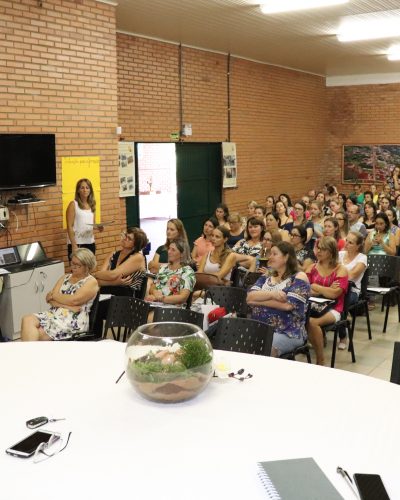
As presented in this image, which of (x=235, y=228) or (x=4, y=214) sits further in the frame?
Result: (x=235, y=228)

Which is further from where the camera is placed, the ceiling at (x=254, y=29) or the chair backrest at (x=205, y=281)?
the ceiling at (x=254, y=29)

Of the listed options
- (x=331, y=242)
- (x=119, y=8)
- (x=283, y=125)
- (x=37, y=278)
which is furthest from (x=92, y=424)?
(x=283, y=125)

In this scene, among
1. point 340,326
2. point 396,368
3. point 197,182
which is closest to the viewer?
point 396,368

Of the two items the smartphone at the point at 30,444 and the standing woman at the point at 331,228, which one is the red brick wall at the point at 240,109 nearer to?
the standing woman at the point at 331,228

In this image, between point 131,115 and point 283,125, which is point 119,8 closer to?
point 131,115

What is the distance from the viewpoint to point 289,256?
18.7 ft

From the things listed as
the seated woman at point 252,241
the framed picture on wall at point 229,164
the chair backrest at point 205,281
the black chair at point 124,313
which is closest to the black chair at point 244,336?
the black chair at point 124,313

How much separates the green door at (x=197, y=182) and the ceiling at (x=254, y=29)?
2026 mm

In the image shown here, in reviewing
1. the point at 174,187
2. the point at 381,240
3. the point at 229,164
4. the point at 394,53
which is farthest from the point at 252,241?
the point at 394,53

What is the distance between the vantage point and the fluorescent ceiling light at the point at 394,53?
13.1m

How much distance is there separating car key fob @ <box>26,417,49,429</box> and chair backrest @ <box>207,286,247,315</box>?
3.24 meters

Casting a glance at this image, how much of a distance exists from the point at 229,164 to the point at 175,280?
7.62m

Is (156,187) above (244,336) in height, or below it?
above

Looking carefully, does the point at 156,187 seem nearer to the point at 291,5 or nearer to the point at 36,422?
the point at 291,5
